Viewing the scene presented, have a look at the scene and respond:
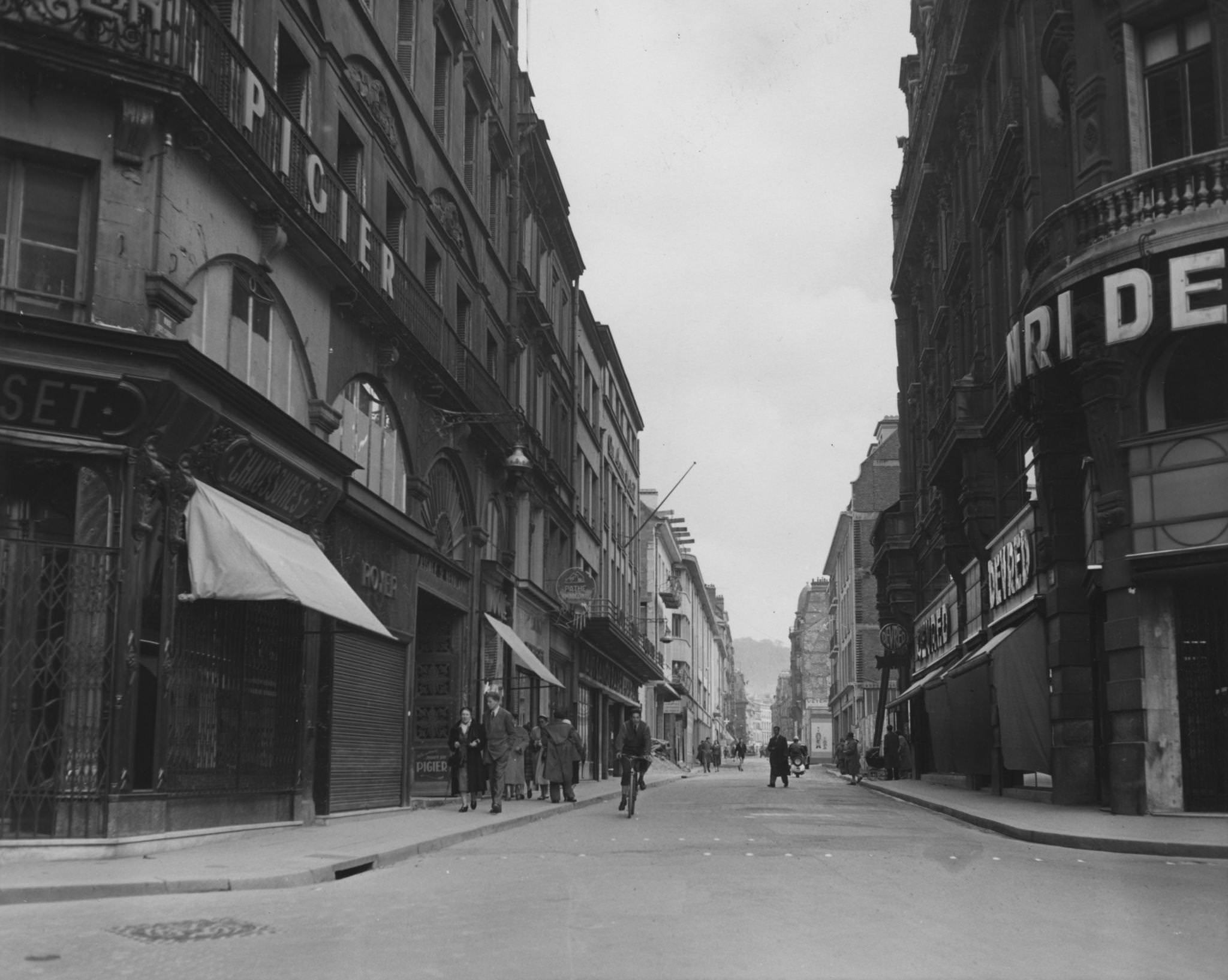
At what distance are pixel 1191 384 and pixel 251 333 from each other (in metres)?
12.9

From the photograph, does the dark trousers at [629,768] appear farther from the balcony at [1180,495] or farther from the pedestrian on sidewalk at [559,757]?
the balcony at [1180,495]

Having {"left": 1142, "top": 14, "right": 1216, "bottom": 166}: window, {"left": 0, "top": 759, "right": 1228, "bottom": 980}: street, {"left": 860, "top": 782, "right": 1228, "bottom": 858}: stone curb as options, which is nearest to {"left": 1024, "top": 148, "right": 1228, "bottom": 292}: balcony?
{"left": 1142, "top": 14, "right": 1216, "bottom": 166}: window

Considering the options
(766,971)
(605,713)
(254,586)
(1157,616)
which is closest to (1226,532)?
(1157,616)

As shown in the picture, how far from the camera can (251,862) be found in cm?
1317

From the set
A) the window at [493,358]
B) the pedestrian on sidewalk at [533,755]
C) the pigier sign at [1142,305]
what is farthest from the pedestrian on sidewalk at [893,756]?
the pigier sign at [1142,305]

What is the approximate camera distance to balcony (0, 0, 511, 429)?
14.1m

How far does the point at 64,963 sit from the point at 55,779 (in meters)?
5.65

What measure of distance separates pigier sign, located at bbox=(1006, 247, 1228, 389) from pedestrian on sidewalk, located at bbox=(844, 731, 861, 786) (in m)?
24.8

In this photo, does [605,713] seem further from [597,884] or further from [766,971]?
[766,971]

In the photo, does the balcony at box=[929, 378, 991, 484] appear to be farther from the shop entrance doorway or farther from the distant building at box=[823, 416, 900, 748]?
the distant building at box=[823, 416, 900, 748]

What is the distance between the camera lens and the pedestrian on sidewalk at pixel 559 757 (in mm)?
27953

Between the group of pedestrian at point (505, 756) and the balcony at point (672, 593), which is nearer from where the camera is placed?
the group of pedestrian at point (505, 756)

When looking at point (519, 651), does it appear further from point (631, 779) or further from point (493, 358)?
point (631, 779)

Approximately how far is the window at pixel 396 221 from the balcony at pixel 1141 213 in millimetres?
10497
